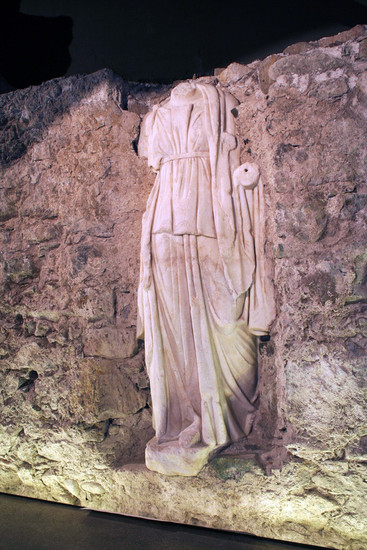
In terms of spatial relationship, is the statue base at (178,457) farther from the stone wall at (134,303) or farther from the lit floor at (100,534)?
the lit floor at (100,534)

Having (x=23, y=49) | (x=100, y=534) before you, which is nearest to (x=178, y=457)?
(x=100, y=534)

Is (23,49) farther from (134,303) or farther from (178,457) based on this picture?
(178,457)

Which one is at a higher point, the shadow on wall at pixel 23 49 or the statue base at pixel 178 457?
the shadow on wall at pixel 23 49

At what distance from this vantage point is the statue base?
2.19 m

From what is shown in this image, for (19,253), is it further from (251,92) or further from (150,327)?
(251,92)

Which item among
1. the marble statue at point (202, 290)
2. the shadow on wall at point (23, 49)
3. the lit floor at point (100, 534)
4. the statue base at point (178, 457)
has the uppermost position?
the shadow on wall at point (23, 49)

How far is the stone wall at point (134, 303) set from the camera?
2.07 meters

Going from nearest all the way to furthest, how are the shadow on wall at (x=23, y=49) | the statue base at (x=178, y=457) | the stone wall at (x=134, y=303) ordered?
the stone wall at (x=134, y=303) < the statue base at (x=178, y=457) < the shadow on wall at (x=23, y=49)

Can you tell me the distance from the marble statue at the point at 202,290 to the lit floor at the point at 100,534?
35 centimetres

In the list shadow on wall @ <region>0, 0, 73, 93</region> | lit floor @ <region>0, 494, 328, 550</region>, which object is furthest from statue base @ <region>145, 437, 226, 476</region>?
shadow on wall @ <region>0, 0, 73, 93</region>

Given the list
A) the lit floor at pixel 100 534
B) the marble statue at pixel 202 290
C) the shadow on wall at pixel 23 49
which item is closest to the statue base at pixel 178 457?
the marble statue at pixel 202 290

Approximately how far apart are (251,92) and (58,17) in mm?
1797

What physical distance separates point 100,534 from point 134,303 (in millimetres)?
1175

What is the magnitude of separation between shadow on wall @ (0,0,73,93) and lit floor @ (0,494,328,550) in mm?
2899
